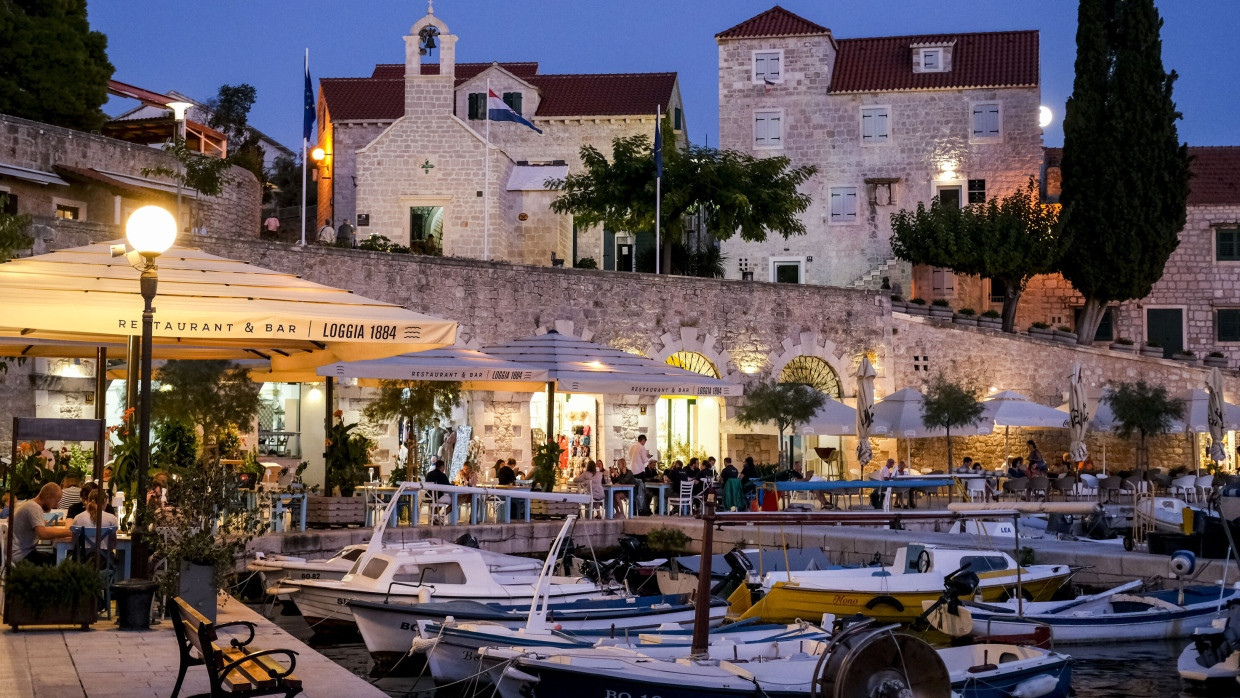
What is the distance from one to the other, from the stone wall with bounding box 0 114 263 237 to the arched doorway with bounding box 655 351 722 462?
32.2 ft

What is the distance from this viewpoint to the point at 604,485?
69.9ft

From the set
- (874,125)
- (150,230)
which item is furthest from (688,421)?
(150,230)

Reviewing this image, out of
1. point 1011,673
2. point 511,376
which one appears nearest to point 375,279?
point 511,376

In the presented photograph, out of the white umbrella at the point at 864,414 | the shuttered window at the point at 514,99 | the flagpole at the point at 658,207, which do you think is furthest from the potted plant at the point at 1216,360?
the shuttered window at the point at 514,99

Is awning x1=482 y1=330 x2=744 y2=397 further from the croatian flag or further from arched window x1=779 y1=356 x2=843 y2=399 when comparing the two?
the croatian flag

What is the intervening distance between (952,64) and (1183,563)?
83.3 feet

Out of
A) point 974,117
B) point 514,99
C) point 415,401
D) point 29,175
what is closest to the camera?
point 415,401

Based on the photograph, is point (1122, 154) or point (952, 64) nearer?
point (1122, 154)

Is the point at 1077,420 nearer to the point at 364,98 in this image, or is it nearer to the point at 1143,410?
the point at 1143,410

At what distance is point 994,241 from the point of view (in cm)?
3497

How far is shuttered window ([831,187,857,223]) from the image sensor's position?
38.2 meters

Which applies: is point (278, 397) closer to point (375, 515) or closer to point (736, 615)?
point (375, 515)

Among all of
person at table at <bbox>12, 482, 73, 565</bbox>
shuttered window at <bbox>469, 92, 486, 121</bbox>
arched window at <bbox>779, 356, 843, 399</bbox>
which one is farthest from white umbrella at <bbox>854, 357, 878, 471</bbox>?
shuttered window at <bbox>469, 92, 486, 121</bbox>

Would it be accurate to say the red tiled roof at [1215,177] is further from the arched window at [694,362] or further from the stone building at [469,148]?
the arched window at [694,362]
